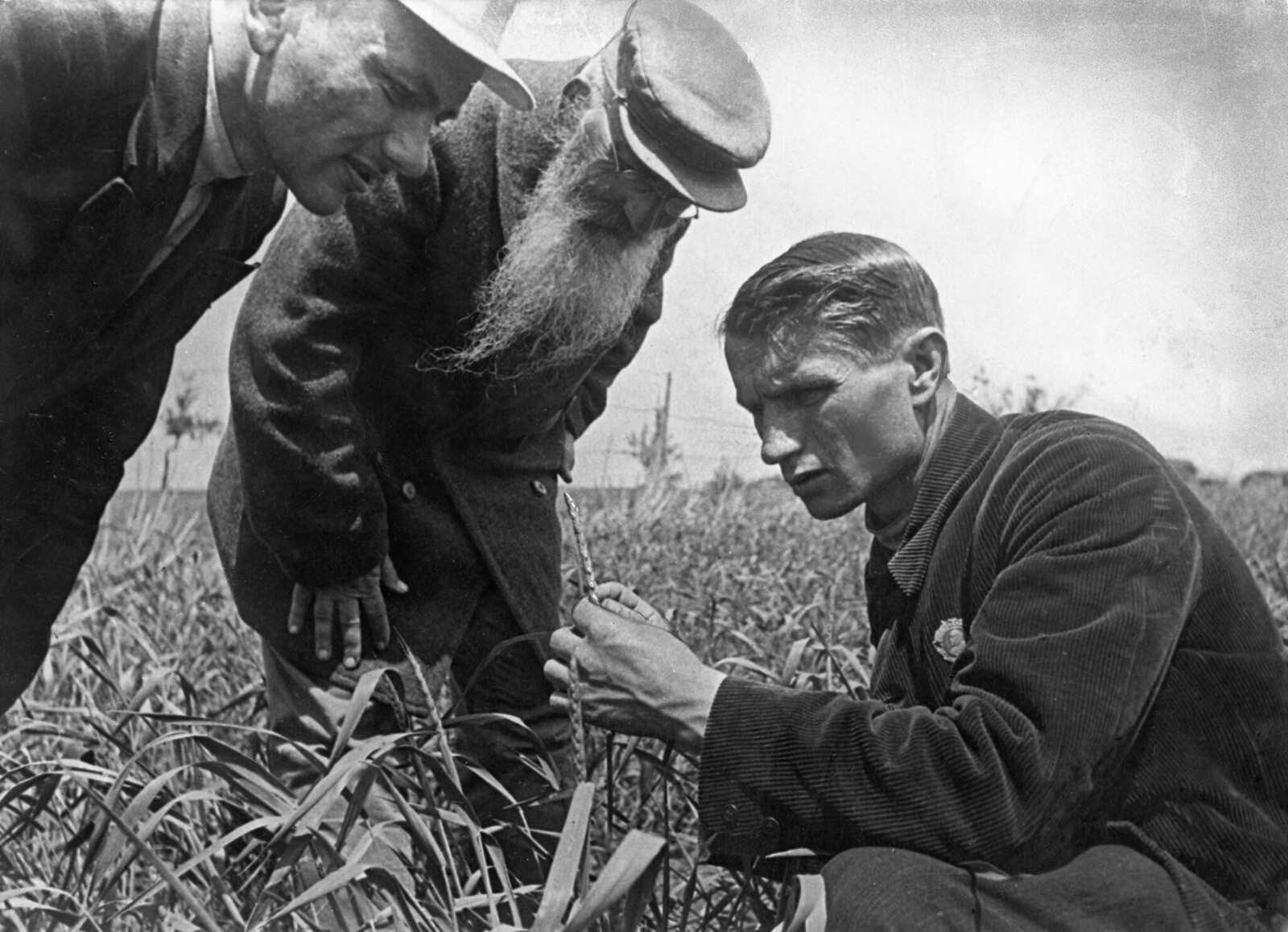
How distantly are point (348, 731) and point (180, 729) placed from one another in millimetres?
341

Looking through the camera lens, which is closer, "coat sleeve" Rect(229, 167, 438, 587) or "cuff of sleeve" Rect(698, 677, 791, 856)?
"cuff of sleeve" Rect(698, 677, 791, 856)

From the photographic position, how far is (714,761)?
1807 millimetres

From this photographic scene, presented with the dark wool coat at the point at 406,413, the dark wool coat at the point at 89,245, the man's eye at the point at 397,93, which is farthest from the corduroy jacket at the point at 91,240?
the man's eye at the point at 397,93

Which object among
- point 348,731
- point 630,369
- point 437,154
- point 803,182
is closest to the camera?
point 348,731

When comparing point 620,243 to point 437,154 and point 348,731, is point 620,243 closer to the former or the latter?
point 437,154

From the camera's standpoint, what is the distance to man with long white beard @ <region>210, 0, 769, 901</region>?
2406 mm

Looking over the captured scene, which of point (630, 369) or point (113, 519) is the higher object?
point (630, 369)

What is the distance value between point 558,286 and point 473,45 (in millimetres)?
513

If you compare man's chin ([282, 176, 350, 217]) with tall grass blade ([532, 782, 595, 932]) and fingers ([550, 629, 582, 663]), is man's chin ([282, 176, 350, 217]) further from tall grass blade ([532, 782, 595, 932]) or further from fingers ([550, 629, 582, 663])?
tall grass blade ([532, 782, 595, 932])

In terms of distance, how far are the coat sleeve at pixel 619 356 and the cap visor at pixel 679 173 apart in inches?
7.4

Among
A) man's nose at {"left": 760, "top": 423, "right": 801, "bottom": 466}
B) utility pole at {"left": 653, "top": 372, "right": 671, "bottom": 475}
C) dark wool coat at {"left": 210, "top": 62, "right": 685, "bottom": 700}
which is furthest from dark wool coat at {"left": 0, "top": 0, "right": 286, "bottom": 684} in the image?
man's nose at {"left": 760, "top": 423, "right": 801, "bottom": 466}

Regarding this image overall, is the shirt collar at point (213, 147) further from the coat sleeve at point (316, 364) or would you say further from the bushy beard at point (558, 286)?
the bushy beard at point (558, 286)

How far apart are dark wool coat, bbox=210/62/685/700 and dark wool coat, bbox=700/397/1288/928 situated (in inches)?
39.6

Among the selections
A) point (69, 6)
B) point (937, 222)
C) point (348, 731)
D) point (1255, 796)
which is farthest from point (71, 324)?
point (1255, 796)
